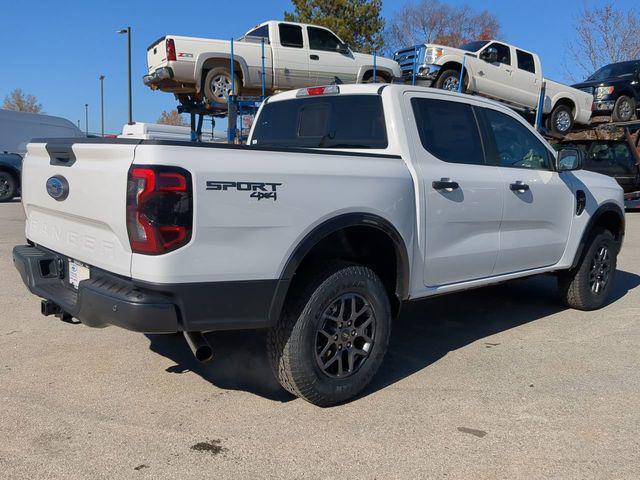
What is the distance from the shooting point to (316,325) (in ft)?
10.8

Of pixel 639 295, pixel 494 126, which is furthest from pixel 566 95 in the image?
pixel 494 126

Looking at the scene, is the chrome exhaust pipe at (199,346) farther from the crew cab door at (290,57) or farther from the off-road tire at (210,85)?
the crew cab door at (290,57)

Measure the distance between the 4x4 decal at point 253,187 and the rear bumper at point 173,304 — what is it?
0.45 metres

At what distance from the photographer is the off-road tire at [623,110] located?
16.4 m

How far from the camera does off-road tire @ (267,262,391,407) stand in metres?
3.25

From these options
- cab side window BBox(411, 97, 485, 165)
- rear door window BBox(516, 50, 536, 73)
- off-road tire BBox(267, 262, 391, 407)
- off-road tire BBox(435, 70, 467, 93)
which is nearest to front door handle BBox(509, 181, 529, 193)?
cab side window BBox(411, 97, 485, 165)

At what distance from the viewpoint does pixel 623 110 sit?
16.6 m

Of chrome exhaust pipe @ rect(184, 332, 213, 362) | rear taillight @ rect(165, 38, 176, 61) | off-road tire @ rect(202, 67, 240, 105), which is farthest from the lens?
off-road tire @ rect(202, 67, 240, 105)

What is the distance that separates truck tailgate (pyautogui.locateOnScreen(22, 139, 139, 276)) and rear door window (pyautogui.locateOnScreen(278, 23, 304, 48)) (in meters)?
8.66

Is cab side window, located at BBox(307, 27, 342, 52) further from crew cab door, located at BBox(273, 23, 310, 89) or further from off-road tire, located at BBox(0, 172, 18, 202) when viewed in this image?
off-road tire, located at BBox(0, 172, 18, 202)

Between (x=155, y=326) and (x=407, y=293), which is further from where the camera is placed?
(x=407, y=293)

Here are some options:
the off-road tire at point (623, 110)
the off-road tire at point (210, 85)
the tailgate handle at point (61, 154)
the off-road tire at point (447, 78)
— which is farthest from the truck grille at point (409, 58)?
the tailgate handle at point (61, 154)

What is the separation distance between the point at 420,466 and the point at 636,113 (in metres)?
18.1

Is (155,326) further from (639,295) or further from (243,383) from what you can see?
(639,295)
